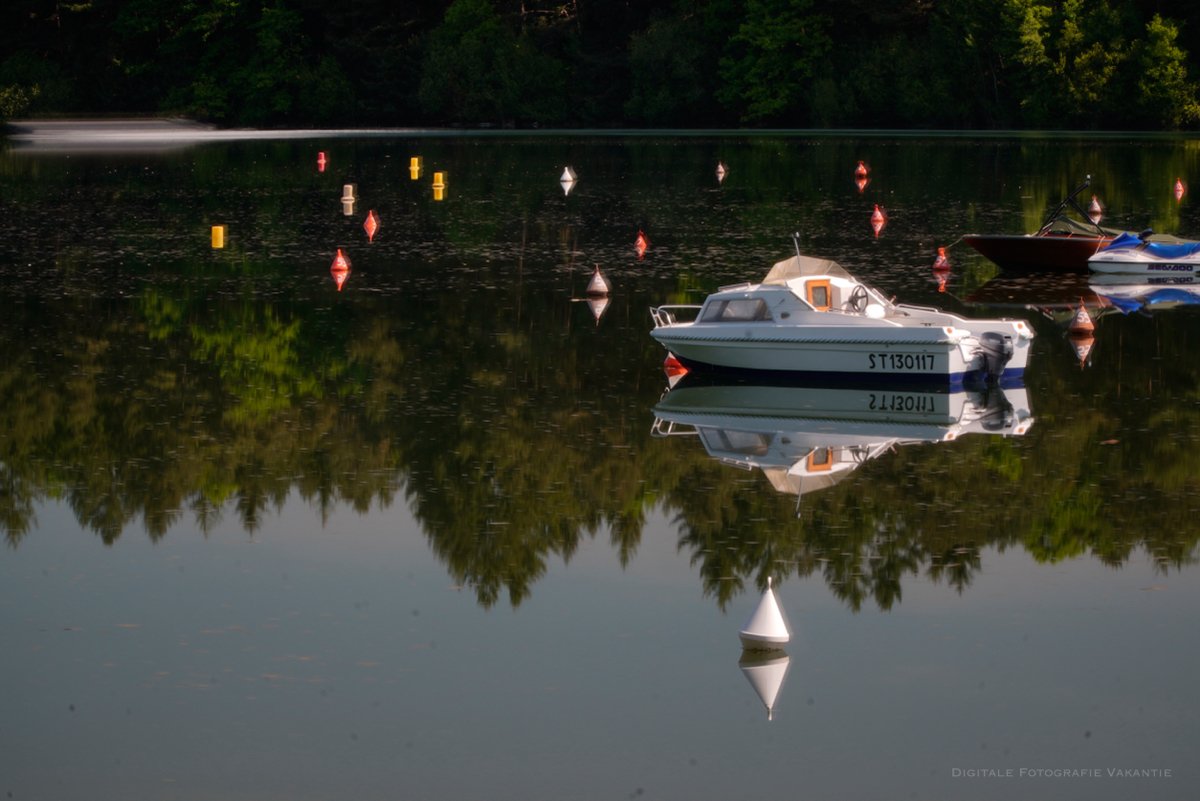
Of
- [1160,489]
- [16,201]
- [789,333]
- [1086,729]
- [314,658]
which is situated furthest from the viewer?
[16,201]

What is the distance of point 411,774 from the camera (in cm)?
959

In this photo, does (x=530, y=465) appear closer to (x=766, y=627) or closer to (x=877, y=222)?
(x=766, y=627)

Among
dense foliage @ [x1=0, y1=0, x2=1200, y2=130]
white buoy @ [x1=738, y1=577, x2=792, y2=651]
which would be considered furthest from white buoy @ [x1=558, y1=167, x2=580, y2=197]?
white buoy @ [x1=738, y1=577, x2=792, y2=651]

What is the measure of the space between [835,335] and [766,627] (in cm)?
1015

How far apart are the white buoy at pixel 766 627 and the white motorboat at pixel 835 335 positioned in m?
9.88

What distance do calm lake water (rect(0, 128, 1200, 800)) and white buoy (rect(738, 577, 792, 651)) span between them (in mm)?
250

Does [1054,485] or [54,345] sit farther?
[54,345]

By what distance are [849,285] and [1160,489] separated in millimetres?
6632

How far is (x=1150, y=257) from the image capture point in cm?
3150

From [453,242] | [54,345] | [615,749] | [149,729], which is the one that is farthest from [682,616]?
[453,242]

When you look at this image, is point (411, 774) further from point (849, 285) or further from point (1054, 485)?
point (849, 285)

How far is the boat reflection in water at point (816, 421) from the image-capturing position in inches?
678

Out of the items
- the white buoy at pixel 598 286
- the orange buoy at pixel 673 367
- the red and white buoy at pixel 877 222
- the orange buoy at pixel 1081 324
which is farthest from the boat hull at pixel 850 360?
the red and white buoy at pixel 877 222

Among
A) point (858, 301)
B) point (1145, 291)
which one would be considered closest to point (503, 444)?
point (858, 301)
